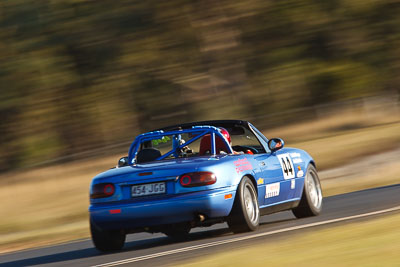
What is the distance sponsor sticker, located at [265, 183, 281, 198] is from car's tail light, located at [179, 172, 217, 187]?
1.19 meters

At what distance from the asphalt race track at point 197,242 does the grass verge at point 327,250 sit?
0.40 m

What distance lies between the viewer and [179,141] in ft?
31.8

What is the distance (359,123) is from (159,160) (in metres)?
21.5

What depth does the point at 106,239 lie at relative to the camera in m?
9.05

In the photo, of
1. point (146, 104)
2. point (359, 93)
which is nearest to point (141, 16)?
point (146, 104)

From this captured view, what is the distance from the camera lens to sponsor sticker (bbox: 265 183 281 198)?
9.49 m

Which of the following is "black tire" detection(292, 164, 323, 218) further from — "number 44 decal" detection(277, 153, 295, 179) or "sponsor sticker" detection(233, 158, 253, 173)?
"sponsor sticker" detection(233, 158, 253, 173)

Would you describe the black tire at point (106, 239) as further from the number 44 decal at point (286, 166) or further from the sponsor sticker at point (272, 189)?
the number 44 decal at point (286, 166)

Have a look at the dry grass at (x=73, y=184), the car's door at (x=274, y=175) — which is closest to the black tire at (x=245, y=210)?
the car's door at (x=274, y=175)

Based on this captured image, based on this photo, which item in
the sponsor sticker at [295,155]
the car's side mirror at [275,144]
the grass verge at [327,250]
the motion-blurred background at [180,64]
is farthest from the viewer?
the motion-blurred background at [180,64]

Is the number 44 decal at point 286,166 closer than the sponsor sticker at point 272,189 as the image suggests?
No

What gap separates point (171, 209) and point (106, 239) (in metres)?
0.99

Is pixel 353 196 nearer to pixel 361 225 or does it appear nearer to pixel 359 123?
pixel 361 225

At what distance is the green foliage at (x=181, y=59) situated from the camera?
34.9 meters
